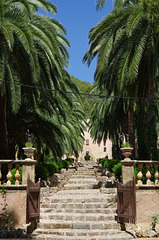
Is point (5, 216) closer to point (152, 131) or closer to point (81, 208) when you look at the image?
point (81, 208)

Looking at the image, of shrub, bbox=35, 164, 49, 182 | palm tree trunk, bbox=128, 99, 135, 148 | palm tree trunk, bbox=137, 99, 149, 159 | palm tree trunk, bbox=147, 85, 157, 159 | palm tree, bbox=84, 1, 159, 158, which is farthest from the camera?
palm tree trunk, bbox=128, 99, 135, 148

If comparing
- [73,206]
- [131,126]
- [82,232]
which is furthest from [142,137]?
[82,232]

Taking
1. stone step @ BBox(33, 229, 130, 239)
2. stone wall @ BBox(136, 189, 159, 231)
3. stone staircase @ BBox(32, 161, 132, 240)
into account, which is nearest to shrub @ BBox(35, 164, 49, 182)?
stone staircase @ BBox(32, 161, 132, 240)

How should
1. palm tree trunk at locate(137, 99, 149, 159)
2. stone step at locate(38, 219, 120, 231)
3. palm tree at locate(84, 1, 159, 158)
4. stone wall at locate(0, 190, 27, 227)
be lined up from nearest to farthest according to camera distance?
stone step at locate(38, 219, 120, 231)
stone wall at locate(0, 190, 27, 227)
palm tree at locate(84, 1, 159, 158)
palm tree trunk at locate(137, 99, 149, 159)

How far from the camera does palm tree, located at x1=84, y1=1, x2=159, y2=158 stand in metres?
10.9

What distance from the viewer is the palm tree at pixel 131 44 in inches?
428

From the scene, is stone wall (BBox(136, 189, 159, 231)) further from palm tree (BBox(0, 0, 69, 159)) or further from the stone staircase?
palm tree (BBox(0, 0, 69, 159))

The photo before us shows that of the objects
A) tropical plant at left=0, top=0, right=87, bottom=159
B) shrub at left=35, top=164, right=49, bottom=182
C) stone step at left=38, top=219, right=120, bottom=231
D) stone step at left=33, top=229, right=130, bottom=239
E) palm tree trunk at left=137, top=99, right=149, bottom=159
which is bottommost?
stone step at left=33, top=229, right=130, bottom=239

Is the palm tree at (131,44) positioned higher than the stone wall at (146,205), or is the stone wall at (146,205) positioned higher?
the palm tree at (131,44)

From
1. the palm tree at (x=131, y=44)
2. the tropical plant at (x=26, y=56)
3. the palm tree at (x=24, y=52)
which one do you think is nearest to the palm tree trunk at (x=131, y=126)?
the palm tree at (x=131, y=44)

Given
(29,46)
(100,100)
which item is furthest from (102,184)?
(100,100)

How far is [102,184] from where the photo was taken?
14.9 meters

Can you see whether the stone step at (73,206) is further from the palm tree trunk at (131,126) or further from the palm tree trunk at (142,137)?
the palm tree trunk at (131,126)

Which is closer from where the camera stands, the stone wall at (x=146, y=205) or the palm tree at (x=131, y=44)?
the stone wall at (x=146, y=205)
